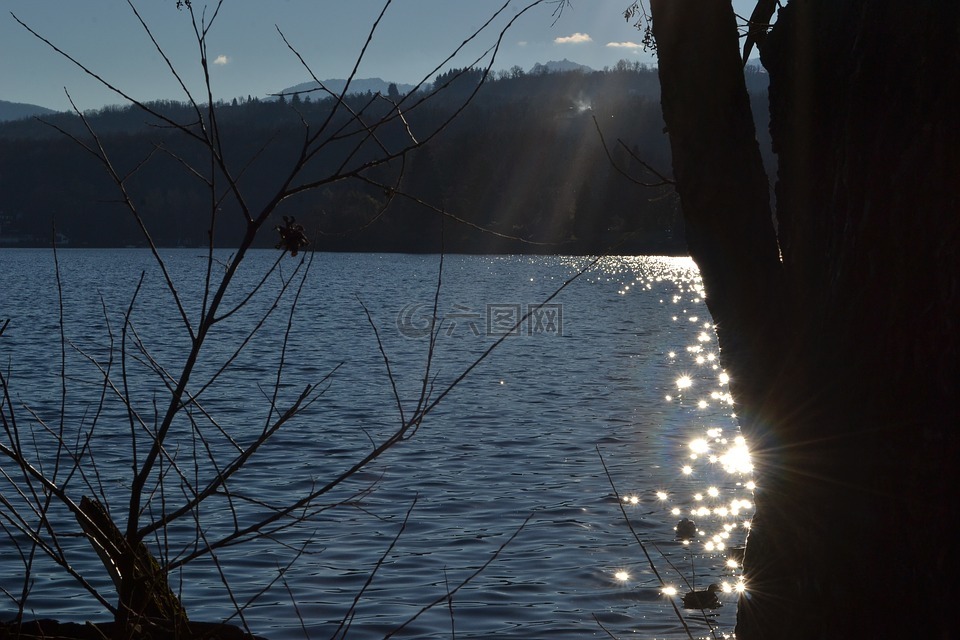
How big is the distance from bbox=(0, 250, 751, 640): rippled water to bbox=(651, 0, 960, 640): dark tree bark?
→ 631 millimetres

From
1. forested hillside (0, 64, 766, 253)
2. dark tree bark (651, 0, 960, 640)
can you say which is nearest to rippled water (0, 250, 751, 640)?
dark tree bark (651, 0, 960, 640)

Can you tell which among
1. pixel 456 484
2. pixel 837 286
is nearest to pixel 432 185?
pixel 456 484

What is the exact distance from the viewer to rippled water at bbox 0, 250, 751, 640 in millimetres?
8047

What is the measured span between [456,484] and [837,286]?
9.81 m

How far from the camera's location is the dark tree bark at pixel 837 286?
2.53 meters

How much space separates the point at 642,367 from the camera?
2669 centimetres

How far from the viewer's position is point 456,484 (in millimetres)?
12281

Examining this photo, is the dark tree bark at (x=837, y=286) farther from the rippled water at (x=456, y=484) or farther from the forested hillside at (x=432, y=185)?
the forested hillside at (x=432, y=185)

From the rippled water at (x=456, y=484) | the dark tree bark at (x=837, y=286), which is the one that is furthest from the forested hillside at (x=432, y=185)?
the dark tree bark at (x=837, y=286)

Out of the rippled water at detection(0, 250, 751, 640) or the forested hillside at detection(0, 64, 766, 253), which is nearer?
the rippled water at detection(0, 250, 751, 640)

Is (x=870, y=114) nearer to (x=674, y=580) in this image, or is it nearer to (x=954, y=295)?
(x=954, y=295)

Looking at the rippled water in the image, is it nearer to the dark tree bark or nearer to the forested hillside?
the dark tree bark

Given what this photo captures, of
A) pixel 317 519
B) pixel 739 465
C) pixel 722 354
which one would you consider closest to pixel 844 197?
pixel 722 354

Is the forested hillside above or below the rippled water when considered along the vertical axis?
above
